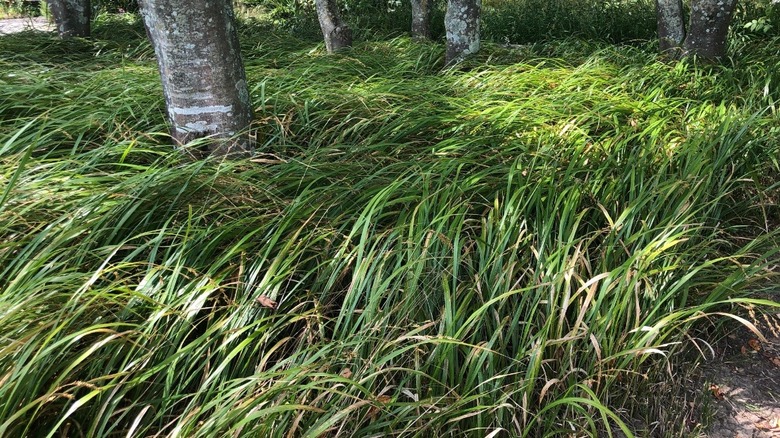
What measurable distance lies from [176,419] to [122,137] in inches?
65.8

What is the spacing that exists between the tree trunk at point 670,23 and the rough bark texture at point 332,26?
2.57 metres

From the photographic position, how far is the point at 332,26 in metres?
4.77

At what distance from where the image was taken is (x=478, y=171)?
242 cm

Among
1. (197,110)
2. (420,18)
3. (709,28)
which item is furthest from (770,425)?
(420,18)

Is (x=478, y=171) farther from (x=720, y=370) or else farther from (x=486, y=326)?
(x=720, y=370)

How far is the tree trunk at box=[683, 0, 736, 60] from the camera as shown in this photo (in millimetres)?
3846

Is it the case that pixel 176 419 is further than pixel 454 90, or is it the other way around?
pixel 454 90

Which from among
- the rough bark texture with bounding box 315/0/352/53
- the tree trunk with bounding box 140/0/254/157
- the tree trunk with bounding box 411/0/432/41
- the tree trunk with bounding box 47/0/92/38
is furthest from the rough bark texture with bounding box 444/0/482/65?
the tree trunk with bounding box 47/0/92/38

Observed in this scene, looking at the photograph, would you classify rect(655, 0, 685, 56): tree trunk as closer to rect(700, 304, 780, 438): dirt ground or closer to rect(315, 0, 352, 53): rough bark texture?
rect(315, 0, 352, 53): rough bark texture

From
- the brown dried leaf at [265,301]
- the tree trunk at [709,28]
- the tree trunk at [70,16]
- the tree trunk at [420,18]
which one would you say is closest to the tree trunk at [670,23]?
the tree trunk at [709,28]

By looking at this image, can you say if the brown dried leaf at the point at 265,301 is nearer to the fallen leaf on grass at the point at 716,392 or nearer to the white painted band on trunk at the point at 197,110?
the white painted band on trunk at the point at 197,110

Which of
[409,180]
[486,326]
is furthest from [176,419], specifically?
[409,180]

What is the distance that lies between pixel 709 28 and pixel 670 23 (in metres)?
0.53

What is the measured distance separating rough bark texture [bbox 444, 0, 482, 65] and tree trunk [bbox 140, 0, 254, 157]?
7.16ft
